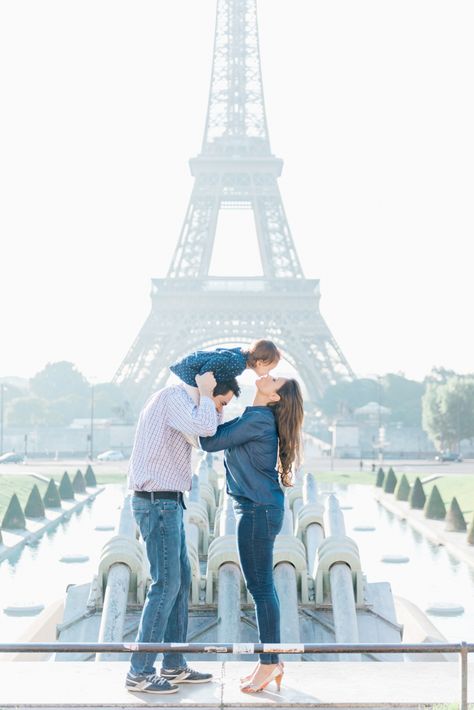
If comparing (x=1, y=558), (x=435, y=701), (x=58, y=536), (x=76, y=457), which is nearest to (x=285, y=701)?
(x=435, y=701)

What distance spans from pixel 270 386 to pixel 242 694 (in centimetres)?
154

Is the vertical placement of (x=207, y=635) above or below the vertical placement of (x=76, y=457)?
below

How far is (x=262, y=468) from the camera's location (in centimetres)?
520

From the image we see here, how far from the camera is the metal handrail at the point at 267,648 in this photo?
4.35 meters

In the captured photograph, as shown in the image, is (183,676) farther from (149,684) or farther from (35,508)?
(35,508)

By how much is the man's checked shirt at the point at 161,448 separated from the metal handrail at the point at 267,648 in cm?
91

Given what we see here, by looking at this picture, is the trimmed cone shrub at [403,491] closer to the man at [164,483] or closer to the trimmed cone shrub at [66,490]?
the trimmed cone shrub at [66,490]

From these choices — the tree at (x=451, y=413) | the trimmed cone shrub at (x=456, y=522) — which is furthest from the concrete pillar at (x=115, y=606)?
the tree at (x=451, y=413)

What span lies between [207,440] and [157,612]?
3.11 feet

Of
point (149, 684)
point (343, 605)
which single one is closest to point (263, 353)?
point (149, 684)

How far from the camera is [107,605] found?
7086 mm

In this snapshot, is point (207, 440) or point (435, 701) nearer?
point (435, 701)

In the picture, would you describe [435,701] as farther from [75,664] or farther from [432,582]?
[432,582]

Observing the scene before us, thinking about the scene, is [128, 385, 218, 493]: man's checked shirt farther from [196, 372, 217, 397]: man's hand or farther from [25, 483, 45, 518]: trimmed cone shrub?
[25, 483, 45, 518]: trimmed cone shrub
